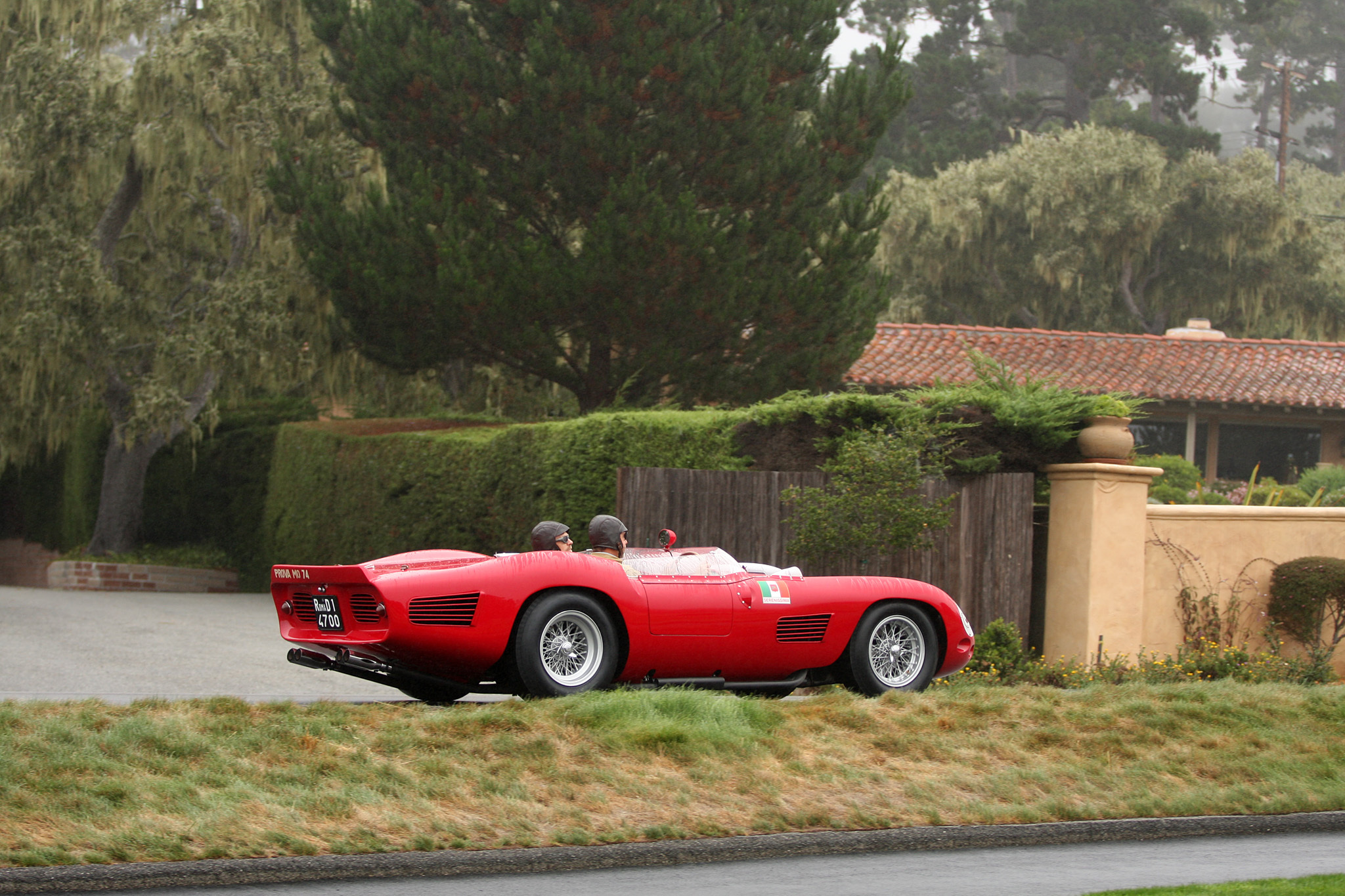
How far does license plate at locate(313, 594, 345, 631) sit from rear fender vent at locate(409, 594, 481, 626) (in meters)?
0.49

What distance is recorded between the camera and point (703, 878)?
5980 mm

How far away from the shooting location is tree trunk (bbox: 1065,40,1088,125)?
165ft

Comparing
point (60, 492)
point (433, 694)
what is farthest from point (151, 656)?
point (60, 492)

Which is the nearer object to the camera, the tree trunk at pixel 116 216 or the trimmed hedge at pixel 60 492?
the tree trunk at pixel 116 216

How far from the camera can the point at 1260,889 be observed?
5.85 meters

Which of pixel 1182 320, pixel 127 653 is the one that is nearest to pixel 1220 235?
pixel 1182 320

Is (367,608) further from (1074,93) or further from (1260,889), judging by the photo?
(1074,93)

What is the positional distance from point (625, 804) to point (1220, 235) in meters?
37.6

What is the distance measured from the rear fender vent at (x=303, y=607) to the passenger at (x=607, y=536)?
1727 mm

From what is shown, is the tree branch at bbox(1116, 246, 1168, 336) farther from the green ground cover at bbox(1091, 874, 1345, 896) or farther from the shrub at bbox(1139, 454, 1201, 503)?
the green ground cover at bbox(1091, 874, 1345, 896)

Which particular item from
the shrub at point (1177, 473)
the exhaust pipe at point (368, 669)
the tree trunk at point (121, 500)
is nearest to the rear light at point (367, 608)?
the exhaust pipe at point (368, 669)

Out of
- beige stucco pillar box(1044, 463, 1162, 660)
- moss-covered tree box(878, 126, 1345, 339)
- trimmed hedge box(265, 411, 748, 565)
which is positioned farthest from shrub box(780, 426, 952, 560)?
moss-covered tree box(878, 126, 1345, 339)

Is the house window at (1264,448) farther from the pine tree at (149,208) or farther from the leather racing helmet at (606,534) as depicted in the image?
the leather racing helmet at (606,534)

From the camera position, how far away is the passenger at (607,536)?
877cm
